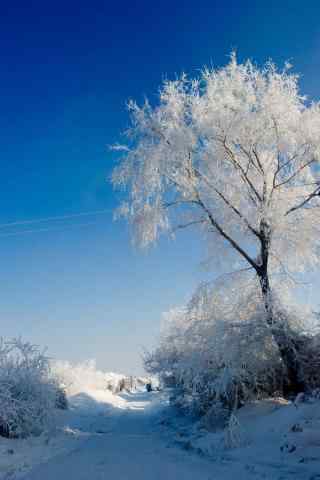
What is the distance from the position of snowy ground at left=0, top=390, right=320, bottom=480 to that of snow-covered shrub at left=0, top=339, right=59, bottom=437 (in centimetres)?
65

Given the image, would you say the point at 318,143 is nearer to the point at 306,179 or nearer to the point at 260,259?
the point at 306,179

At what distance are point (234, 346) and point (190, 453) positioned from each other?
298 cm

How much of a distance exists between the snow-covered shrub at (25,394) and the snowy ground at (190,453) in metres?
0.65

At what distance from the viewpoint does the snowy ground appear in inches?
254

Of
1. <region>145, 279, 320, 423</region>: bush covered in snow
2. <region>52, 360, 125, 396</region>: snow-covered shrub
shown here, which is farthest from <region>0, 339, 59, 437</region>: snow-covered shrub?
<region>52, 360, 125, 396</region>: snow-covered shrub

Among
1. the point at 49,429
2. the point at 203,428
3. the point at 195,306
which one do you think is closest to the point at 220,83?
the point at 195,306

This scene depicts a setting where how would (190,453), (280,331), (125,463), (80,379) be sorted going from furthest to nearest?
(80,379) → (280,331) → (190,453) → (125,463)

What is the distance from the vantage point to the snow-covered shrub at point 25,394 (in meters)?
11.7

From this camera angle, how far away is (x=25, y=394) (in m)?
13.1

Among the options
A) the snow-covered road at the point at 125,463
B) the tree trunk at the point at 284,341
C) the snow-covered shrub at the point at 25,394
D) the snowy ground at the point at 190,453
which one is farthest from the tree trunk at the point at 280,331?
the snow-covered shrub at the point at 25,394

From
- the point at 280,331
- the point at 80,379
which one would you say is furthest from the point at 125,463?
the point at 80,379

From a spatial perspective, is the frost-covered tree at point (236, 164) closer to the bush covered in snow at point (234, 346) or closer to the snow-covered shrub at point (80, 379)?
the bush covered in snow at point (234, 346)

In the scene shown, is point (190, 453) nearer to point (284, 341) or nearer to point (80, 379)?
point (284, 341)

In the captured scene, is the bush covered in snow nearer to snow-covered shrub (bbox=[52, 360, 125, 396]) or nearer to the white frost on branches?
the white frost on branches
